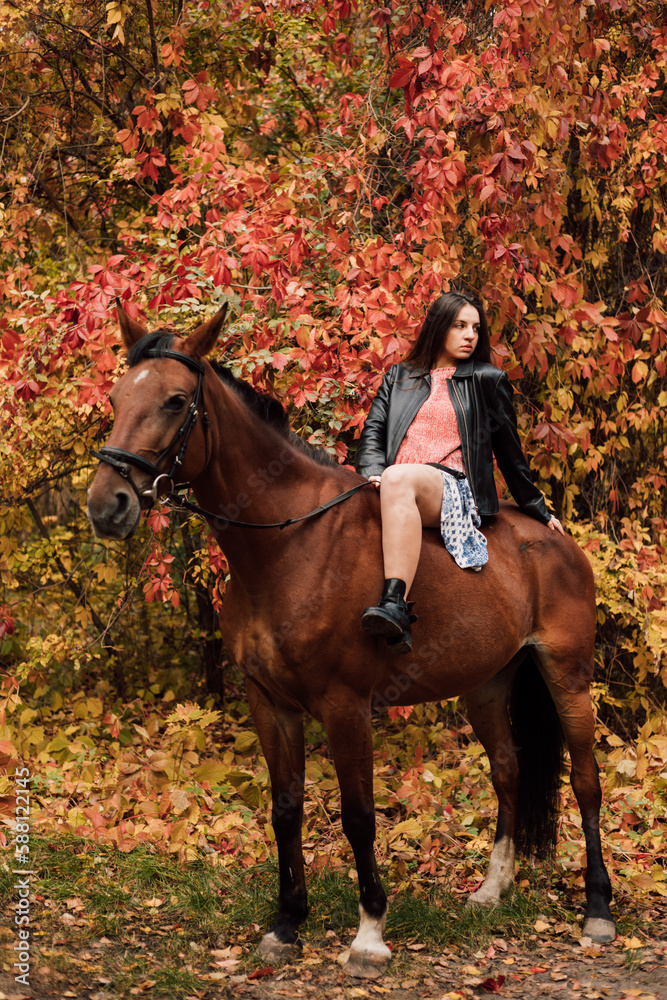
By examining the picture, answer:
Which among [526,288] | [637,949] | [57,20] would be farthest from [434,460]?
[57,20]

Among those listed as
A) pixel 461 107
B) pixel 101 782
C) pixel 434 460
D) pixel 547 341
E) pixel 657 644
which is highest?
pixel 461 107

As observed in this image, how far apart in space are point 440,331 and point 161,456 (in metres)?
1.55

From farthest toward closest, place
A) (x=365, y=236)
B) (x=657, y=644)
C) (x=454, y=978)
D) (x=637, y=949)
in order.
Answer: (x=657, y=644) < (x=365, y=236) < (x=637, y=949) < (x=454, y=978)

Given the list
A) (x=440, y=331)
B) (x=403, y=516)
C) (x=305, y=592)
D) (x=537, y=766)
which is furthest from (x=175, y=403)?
(x=537, y=766)

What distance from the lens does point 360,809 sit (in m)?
3.52

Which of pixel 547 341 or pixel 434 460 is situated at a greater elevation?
pixel 547 341

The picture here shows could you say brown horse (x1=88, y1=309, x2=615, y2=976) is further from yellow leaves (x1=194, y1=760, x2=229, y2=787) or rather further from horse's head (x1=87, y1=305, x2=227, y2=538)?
yellow leaves (x1=194, y1=760, x2=229, y2=787)

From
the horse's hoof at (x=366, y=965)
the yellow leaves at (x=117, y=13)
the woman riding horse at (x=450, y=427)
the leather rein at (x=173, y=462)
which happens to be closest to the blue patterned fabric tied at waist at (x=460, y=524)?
the woman riding horse at (x=450, y=427)

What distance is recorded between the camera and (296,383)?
14.5ft

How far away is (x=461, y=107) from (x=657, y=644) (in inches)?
138

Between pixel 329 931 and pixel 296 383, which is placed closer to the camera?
pixel 329 931

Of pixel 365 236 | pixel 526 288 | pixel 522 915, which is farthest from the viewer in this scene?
pixel 365 236

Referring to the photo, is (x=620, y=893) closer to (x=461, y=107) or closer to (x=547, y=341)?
(x=547, y=341)

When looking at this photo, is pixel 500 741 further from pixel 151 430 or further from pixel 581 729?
pixel 151 430
